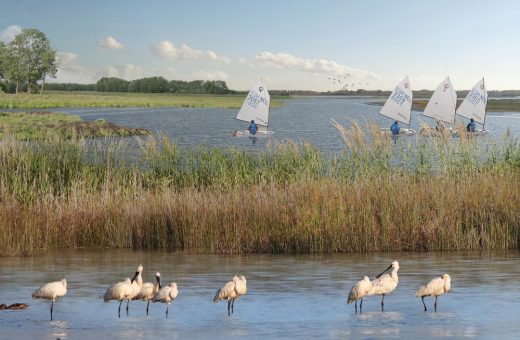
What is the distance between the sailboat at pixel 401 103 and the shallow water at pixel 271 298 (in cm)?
4826

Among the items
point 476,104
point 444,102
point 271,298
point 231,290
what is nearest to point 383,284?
point 271,298

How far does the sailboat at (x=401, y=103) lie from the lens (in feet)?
211

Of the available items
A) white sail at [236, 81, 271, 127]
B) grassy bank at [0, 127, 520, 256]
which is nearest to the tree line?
white sail at [236, 81, 271, 127]

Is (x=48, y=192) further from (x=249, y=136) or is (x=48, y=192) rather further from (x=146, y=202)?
(x=249, y=136)

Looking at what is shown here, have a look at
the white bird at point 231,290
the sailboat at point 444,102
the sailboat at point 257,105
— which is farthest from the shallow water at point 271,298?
the sailboat at point 444,102

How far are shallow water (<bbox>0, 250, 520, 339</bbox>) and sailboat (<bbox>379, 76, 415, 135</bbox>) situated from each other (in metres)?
48.3

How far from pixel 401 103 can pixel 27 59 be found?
13972cm

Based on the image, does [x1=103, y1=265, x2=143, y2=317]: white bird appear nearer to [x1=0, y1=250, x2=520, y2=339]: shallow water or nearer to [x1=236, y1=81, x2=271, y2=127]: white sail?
[x1=0, y1=250, x2=520, y2=339]: shallow water

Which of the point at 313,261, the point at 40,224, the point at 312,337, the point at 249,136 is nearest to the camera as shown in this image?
the point at 312,337

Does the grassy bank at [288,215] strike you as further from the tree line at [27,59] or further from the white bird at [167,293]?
the tree line at [27,59]

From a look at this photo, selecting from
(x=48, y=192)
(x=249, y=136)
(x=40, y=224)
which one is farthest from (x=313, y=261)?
(x=249, y=136)

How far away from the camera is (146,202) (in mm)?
18000

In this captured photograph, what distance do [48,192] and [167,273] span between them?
599 cm

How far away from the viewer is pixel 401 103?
65.5 metres
